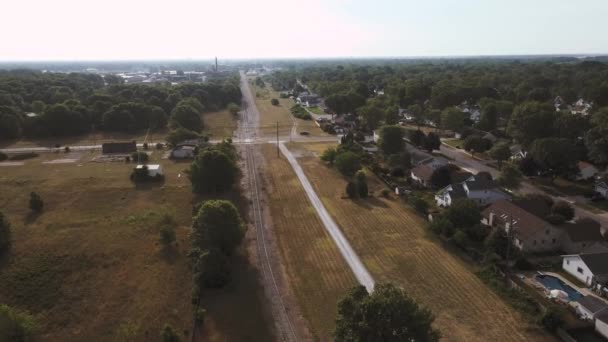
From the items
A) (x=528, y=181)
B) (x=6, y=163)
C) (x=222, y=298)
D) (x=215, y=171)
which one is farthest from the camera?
(x=6, y=163)

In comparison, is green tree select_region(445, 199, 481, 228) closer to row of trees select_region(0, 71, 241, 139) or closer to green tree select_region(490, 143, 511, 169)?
green tree select_region(490, 143, 511, 169)

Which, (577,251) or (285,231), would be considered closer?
(577,251)

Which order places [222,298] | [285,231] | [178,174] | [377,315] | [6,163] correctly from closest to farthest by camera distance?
[377,315] → [222,298] → [285,231] → [178,174] → [6,163]

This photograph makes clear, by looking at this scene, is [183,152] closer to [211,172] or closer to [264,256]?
[211,172]

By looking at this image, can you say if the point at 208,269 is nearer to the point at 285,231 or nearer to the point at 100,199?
the point at 285,231

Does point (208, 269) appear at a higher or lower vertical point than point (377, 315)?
lower

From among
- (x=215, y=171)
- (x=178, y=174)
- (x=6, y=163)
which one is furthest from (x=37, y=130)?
(x=215, y=171)

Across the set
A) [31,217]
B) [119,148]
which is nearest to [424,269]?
[31,217]
